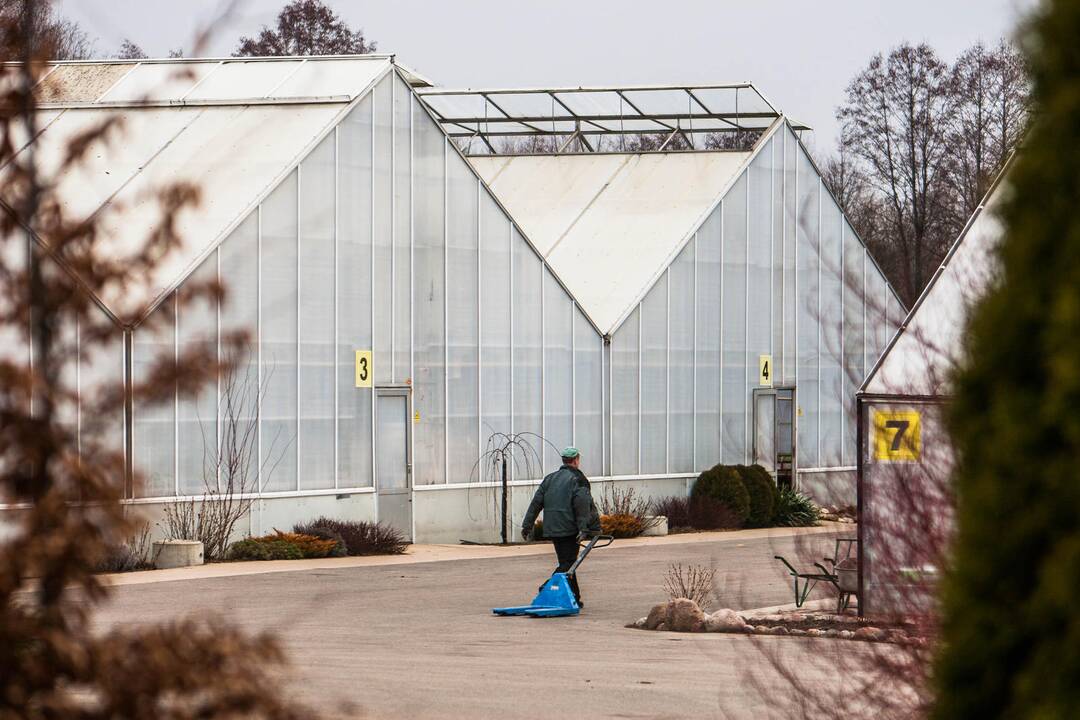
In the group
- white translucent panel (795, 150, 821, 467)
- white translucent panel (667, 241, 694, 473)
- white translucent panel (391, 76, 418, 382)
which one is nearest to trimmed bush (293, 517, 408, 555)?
white translucent panel (391, 76, 418, 382)

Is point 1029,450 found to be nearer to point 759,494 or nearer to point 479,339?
point 479,339

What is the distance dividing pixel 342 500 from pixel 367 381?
6.95ft

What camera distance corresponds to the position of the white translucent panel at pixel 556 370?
103 ft

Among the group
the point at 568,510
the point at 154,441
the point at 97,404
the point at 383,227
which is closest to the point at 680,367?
the point at 383,227

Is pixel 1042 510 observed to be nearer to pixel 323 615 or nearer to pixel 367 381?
pixel 323 615

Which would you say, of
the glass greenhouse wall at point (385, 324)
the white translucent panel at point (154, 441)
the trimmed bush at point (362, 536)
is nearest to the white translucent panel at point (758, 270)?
the glass greenhouse wall at point (385, 324)

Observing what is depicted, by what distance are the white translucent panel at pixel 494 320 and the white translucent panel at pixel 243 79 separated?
4424 millimetres

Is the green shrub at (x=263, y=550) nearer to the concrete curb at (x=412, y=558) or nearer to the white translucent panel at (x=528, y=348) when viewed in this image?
the concrete curb at (x=412, y=558)

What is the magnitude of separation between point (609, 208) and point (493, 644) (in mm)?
24439

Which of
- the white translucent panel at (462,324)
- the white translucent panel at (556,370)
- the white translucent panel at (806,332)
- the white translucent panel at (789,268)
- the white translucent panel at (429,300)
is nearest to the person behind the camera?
the white translucent panel at (429,300)

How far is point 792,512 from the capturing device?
34688 millimetres

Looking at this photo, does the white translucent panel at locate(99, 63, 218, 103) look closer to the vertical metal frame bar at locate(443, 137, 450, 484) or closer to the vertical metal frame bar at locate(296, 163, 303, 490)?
the vertical metal frame bar at locate(296, 163, 303, 490)

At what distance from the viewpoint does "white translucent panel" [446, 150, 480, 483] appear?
29.5 metres

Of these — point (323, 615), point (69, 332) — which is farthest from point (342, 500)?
point (69, 332)
